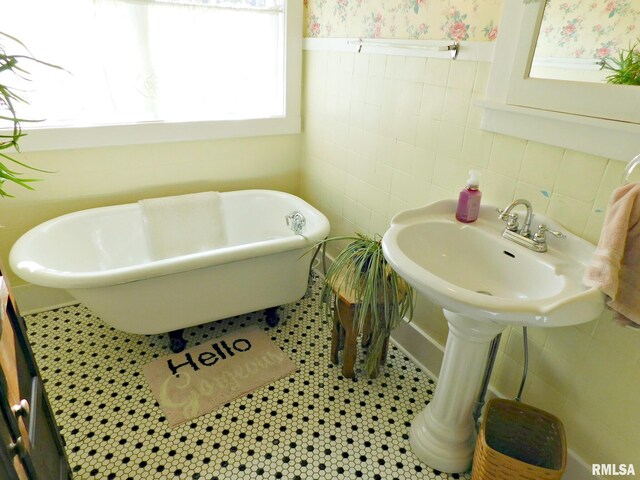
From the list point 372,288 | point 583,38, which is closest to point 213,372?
point 372,288

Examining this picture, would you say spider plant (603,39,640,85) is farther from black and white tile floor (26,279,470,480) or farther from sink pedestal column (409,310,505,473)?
black and white tile floor (26,279,470,480)

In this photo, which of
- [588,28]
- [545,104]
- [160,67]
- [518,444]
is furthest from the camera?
[160,67]

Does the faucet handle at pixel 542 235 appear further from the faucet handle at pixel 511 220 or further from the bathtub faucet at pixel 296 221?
the bathtub faucet at pixel 296 221

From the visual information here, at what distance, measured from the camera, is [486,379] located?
5.45 feet

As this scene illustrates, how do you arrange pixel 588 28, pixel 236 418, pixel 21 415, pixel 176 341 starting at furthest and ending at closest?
pixel 176 341
pixel 236 418
pixel 588 28
pixel 21 415

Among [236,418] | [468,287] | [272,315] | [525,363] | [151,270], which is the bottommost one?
[236,418]

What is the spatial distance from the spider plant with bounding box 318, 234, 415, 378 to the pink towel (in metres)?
0.75

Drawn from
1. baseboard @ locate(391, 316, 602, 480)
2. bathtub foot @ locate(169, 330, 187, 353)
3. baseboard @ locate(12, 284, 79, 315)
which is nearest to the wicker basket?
baseboard @ locate(391, 316, 602, 480)

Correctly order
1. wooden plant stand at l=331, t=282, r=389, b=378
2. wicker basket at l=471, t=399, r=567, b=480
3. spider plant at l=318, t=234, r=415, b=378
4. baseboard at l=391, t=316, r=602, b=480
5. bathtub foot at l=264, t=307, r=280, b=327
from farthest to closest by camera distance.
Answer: bathtub foot at l=264, t=307, r=280, b=327 → baseboard at l=391, t=316, r=602, b=480 → wooden plant stand at l=331, t=282, r=389, b=378 → spider plant at l=318, t=234, r=415, b=378 → wicker basket at l=471, t=399, r=567, b=480

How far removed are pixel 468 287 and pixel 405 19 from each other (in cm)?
120

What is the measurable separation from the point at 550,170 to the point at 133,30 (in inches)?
82.4

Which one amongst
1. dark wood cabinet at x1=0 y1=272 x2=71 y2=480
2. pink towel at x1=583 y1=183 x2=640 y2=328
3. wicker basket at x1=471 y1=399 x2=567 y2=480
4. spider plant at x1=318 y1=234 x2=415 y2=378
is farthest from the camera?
spider plant at x1=318 y1=234 x2=415 y2=378

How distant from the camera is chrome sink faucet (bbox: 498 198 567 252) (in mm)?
1398

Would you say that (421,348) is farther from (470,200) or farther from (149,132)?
(149,132)
